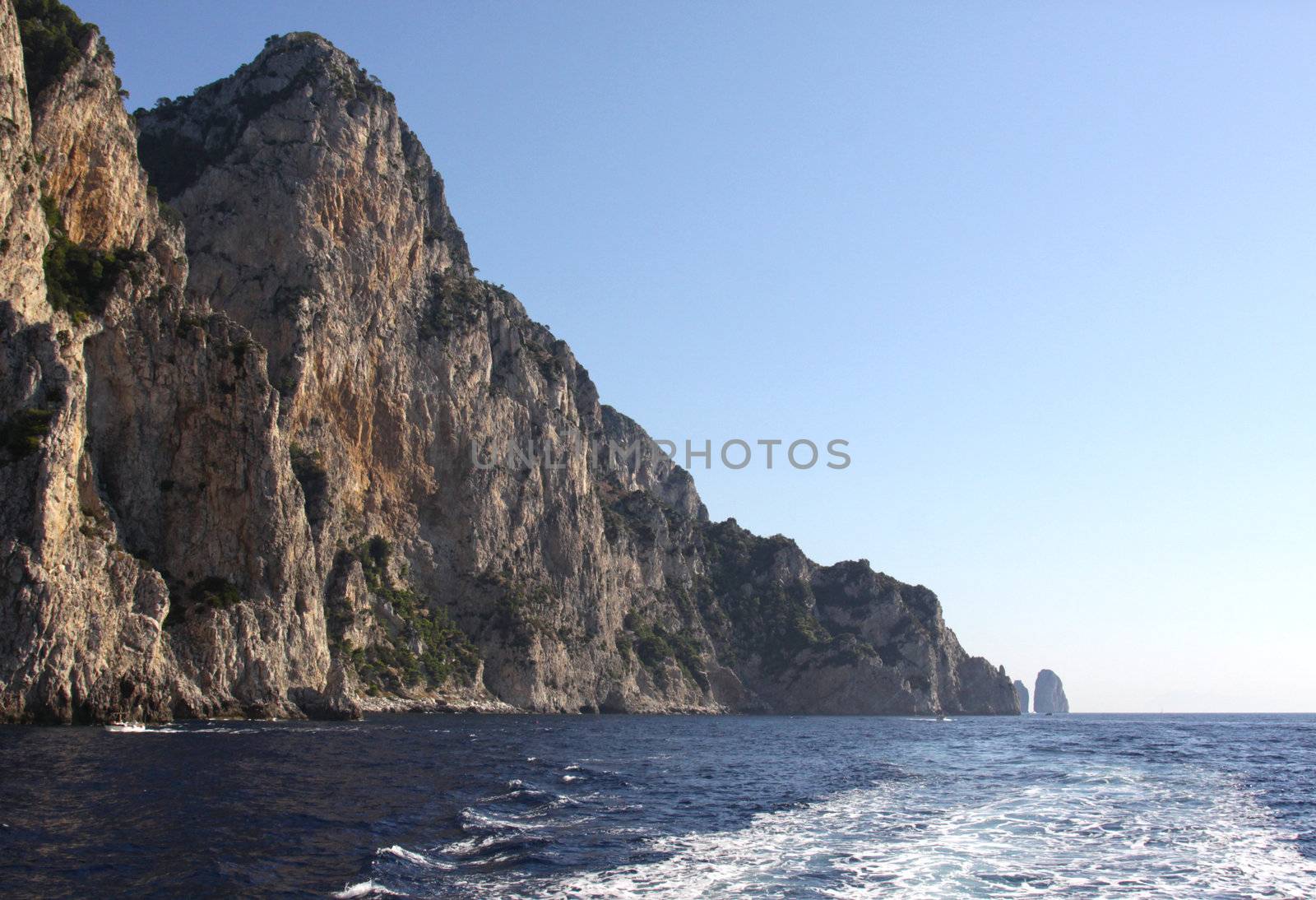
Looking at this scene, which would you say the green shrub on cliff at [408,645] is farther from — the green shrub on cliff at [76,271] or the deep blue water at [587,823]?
the deep blue water at [587,823]

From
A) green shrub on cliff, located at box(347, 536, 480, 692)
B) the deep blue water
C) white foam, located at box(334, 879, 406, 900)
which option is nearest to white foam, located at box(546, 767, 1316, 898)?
the deep blue water

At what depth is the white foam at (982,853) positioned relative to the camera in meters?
21.3

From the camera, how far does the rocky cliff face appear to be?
46469 millimetres

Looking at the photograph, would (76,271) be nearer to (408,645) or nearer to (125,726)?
(125,726)

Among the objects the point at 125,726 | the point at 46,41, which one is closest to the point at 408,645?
the point at 125,726

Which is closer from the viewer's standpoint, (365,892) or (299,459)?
(365,892)

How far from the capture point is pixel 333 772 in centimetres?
3344

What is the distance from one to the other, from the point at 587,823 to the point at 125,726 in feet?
86.1

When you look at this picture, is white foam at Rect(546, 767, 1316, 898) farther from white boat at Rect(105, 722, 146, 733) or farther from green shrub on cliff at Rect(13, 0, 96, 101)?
green shrub on cliff at Rect(13, 0, 96, 101)

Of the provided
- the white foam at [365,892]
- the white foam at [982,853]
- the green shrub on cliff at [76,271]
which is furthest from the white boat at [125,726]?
the white foam at [365,892]

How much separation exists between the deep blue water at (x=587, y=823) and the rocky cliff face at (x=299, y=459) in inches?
372

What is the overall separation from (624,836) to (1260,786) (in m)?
31.7

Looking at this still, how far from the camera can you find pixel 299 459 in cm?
8319

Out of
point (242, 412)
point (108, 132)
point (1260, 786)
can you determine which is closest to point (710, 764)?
point (1260, 786)
